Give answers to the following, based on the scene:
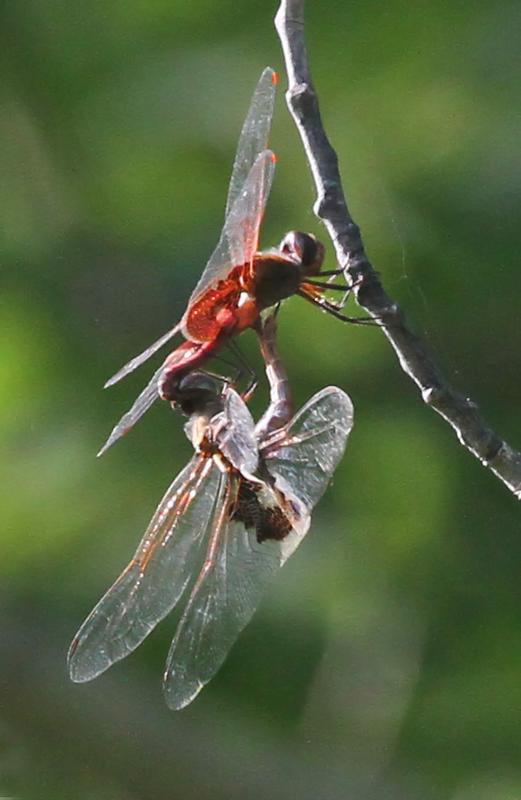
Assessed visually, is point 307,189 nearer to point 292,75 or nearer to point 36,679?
point 36,679

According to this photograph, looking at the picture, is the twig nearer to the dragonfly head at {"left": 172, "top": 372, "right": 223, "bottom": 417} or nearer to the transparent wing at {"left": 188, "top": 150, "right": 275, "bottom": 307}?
the transparent wing at {"left": 188, "top": 150, "right": 275, "bottom": 307}

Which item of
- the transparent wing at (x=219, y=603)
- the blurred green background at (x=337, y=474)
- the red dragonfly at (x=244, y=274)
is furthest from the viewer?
the blurred green background at (x=337, y=474)

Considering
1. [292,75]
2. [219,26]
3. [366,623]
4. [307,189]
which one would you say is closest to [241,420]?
[292,75]

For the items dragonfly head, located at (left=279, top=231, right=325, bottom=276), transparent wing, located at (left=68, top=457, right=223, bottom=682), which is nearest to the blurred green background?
transparent wing, located at (left=68, top=457, right=223, bottom=682)

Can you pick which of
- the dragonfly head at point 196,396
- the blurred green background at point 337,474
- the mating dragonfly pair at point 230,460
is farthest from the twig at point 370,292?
the blurred green background at point 337,474

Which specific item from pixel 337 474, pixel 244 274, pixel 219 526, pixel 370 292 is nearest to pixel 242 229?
pixel 244 274

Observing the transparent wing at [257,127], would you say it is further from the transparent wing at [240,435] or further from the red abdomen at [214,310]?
the transparent wing at [240,435]
